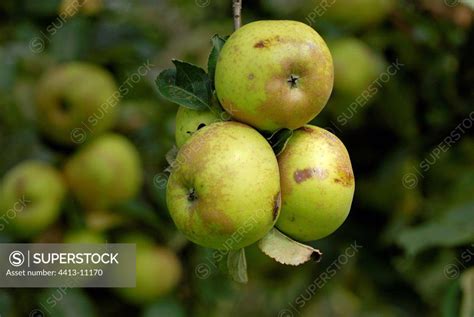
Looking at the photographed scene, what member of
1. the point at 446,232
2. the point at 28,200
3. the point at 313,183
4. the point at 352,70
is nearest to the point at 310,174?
the point at 313,183

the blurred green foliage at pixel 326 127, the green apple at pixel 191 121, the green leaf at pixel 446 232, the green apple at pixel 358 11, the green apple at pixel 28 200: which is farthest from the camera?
the green apple at pixel 358 11

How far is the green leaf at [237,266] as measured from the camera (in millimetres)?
1146

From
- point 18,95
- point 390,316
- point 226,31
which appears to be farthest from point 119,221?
point 390,316

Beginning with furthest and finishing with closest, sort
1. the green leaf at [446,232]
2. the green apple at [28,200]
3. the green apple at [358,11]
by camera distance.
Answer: the green apple at [358,11] → the green apple at [28,200] → the green leaf at [446,232]

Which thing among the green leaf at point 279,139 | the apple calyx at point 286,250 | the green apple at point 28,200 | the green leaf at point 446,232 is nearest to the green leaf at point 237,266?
the apple calyx at point 286,250

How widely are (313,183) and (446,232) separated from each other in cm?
100

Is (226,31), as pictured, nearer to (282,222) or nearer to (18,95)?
(18,95)

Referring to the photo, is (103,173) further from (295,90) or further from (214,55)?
(295,90)

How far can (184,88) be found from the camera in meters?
1.14

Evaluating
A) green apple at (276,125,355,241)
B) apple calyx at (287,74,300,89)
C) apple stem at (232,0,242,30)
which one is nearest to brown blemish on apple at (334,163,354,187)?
green apple at (276,125,355,241)

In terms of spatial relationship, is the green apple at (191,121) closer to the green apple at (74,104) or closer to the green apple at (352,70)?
the green apple at (74,104)

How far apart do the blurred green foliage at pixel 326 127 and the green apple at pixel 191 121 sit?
1.07 m

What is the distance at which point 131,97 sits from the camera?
2.31m

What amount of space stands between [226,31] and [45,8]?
49 cm
